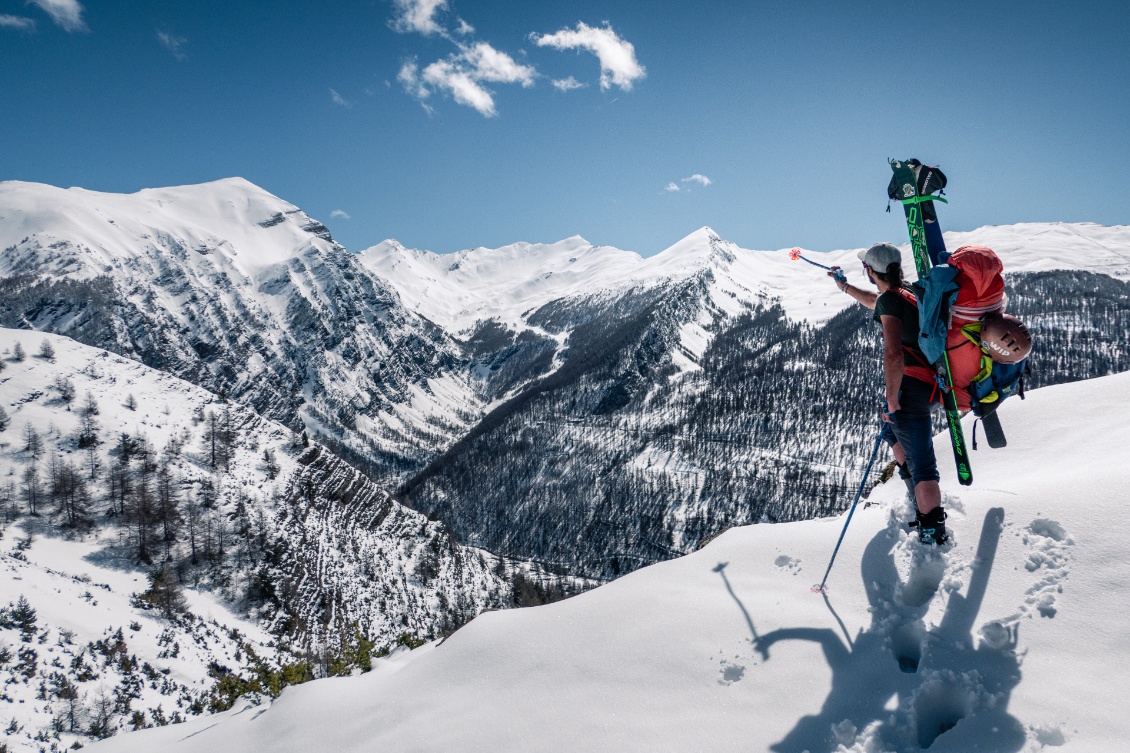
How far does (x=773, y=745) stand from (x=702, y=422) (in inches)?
7810

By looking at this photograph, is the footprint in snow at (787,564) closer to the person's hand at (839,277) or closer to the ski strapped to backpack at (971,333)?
the ski strapped to backpack at (971,333)

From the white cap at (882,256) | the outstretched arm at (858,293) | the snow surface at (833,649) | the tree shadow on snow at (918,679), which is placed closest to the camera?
the tree shadow on snow at (918,679)

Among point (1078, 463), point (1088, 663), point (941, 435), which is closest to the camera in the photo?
point (1088, 663)

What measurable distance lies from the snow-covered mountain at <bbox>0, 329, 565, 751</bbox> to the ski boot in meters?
38.0

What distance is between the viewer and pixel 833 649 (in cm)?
427

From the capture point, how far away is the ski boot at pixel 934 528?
493 centimetres

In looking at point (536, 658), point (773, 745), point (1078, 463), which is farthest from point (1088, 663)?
point (536, 658)

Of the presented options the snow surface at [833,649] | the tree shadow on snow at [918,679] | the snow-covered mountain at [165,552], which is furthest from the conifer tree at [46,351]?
the tree shadow on snow at [918,679]

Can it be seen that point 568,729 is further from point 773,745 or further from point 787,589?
point 787,589

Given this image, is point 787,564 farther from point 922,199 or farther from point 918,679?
point 922,199

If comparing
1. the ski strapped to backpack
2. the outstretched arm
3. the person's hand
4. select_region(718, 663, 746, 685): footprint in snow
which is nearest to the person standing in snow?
the ski strapped to backpack

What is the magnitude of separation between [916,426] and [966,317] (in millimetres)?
1194

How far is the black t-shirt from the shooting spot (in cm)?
548

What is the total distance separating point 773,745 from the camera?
3611mm
